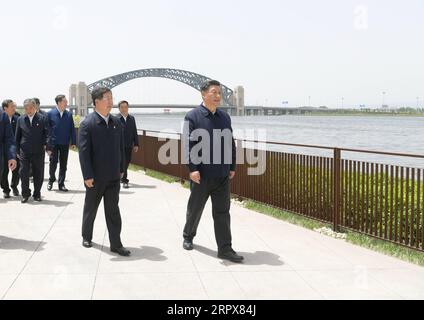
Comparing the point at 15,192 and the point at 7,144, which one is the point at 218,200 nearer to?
the point at 7,144

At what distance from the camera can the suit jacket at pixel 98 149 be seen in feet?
17.6

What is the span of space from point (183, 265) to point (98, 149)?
1.51 metres

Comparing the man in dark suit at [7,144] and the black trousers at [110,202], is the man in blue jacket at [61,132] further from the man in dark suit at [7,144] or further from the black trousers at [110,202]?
the black trousers at [110,202]

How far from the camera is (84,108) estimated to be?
117m

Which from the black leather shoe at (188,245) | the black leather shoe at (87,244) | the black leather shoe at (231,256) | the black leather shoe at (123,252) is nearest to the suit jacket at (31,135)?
the black leather shoe at (87,244)

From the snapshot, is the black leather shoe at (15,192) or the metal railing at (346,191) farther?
the black leather shoe at (15,192)

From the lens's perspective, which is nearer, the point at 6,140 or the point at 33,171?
the point at 6,140

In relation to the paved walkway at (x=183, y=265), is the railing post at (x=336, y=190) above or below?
above

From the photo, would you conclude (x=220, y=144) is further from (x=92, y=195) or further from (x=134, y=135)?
(x=134, y=135)

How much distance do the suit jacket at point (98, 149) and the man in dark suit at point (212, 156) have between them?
0.80 m

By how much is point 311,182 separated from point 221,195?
225cm

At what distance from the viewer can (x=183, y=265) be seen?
498 centimetres

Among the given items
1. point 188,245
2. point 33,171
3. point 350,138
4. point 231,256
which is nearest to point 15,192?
point 33,171

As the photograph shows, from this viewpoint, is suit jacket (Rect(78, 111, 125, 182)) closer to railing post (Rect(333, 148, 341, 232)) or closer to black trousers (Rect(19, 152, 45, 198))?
railing post (Rect(333, 148, 341, 232))
